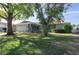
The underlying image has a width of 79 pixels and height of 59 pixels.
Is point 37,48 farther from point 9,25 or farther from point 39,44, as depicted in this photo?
point 9,25

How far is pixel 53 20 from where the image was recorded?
3.52 m

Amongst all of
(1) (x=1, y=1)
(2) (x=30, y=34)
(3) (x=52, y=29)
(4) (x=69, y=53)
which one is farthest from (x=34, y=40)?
(1) (x=1, y=1)

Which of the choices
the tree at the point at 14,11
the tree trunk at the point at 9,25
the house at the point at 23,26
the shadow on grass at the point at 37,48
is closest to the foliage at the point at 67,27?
the shadow on grass at the point at 37,48

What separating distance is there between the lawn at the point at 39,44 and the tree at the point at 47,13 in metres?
0.16

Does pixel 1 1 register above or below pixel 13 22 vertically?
above

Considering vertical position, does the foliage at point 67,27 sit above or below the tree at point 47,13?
below

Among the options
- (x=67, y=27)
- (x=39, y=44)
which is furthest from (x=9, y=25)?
(x=67, y=27)

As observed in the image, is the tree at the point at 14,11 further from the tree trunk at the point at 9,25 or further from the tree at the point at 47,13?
the tree at the point at 47,13

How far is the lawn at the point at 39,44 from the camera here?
3.41 metres

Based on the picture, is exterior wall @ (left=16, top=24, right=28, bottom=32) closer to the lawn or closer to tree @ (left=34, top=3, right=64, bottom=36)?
the lawn

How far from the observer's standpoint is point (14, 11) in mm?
3594

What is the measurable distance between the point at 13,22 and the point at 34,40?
18.1 inches

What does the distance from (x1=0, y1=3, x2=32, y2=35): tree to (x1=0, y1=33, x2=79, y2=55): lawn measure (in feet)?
0.61
